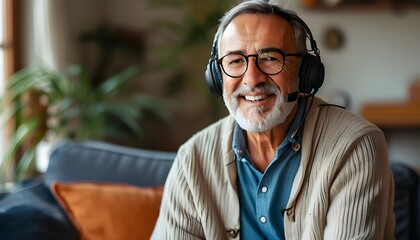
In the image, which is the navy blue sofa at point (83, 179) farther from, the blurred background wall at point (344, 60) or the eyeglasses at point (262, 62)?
the blurred background wall at point (344, 60)

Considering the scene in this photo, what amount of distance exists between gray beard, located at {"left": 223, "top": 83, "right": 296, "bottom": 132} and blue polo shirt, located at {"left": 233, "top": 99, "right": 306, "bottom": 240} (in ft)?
0.23

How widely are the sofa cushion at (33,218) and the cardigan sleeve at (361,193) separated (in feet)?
2.77

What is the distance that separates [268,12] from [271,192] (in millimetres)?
409

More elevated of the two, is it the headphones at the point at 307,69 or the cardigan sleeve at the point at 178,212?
the headphones at the point at 307,69

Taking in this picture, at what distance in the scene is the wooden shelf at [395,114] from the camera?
4330mm

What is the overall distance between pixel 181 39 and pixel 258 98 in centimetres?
296

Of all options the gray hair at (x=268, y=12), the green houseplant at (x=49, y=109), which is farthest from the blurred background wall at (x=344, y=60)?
the gray hair at (x=268, y=12)

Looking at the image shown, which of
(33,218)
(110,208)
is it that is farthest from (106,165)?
(33,218)

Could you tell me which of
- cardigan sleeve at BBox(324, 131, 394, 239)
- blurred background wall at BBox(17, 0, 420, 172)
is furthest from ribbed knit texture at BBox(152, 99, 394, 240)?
blurred background wall at BBox(17, 0, 420, 172)

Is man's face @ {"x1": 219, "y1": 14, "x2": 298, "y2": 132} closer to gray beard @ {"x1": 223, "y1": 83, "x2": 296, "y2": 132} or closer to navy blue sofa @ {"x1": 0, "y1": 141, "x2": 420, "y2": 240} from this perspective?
gray beard @ {"x1": 223, "y1": 83, "x2": 296, "y2": 132}

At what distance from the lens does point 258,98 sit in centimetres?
152

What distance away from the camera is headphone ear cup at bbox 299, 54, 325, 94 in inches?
59.5

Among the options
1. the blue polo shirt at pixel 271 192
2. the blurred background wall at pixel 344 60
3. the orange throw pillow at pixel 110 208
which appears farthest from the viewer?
the blurred background wall at pixel 344 60

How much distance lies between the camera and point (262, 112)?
1527 millimetres
